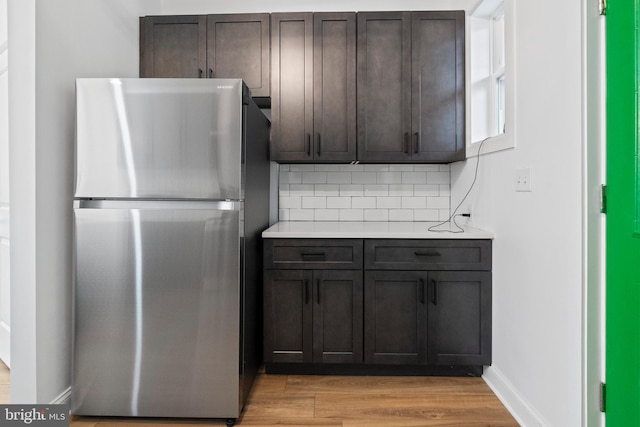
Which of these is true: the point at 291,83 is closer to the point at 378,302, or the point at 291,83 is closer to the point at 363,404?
the point at 378,302

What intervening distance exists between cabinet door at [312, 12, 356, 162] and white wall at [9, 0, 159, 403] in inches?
54.8

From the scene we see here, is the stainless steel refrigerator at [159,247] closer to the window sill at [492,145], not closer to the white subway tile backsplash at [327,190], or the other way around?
the white subway tile backsplash at [327,190]

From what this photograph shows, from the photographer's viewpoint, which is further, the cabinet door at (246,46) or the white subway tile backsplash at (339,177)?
the white subway tile backsplash at (339,177)

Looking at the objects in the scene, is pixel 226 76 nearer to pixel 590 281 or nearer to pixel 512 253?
pixel 512 253

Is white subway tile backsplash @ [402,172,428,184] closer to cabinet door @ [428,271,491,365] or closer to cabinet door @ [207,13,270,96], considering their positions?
cabinet door @ [428,271,491,365]

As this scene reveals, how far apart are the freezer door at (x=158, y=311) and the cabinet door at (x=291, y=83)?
100cm

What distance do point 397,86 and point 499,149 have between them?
84 cm

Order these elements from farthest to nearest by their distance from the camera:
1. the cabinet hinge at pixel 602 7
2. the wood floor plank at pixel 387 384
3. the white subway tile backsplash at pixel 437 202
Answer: the white subway tile backsplash at pixel 437 202, the wood floor plank at pixel 387 384, the cabinet hinge at pixel 602 7

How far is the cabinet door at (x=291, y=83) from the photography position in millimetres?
2768

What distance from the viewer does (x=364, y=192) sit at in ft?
10.4

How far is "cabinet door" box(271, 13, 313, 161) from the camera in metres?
2.77

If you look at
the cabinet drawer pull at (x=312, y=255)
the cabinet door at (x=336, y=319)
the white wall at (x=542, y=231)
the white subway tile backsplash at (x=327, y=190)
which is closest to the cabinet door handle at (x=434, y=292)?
the white wall at (x=542, y=231)

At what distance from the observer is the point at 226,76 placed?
9.18 feet

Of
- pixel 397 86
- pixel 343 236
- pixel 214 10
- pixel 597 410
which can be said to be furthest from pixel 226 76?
pixel 597 410
